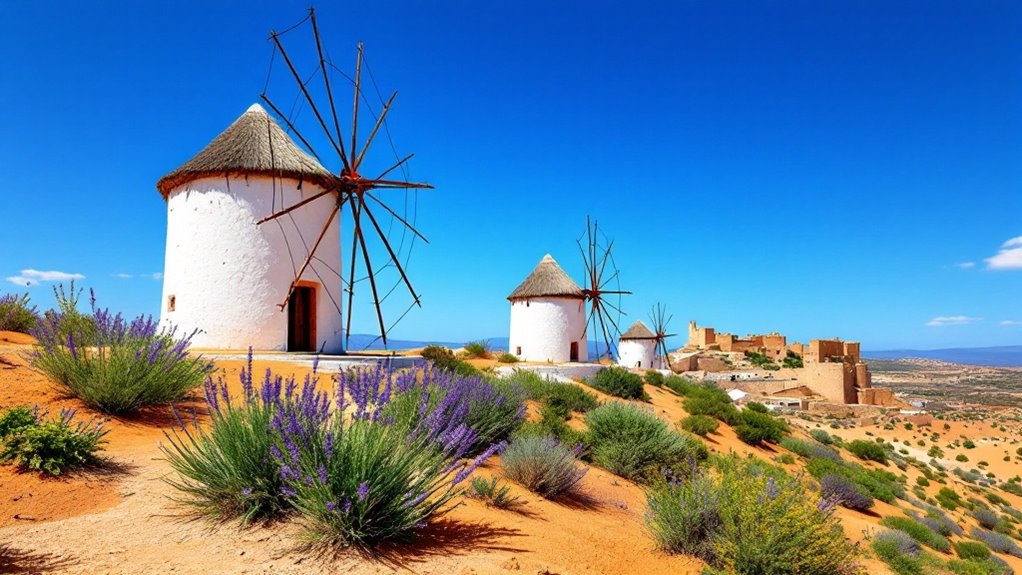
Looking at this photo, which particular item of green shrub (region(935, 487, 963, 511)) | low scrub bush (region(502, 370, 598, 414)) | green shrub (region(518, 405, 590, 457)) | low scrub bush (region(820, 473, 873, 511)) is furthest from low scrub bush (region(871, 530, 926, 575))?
green shrub (region(935, 487, 963, 511))

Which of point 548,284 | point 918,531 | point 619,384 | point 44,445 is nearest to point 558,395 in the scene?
point 619,384

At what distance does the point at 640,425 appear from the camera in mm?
8281

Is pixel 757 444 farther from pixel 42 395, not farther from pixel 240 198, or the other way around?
pixel 42 395

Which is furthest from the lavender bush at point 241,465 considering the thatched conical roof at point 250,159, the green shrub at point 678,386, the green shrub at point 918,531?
the green shrub at point 678,386

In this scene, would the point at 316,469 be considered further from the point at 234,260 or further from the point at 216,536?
the point at 234,260

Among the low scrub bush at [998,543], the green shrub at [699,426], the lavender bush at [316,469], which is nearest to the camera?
the lavender bush at [316,469]

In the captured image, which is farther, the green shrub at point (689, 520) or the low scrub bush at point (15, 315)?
the low scrub bush at point (15, 315)

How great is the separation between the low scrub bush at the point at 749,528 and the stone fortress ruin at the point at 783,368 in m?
34.7

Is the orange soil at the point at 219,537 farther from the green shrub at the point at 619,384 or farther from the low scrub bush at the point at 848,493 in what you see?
the green shrub at the point at 619,384

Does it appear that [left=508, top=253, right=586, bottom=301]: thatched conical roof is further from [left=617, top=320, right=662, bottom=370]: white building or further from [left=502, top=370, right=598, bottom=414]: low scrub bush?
[left=617, top=320, right=662, bottom=370]: white building

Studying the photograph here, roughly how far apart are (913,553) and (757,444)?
270 inches

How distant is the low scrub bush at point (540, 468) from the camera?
5.50 metres

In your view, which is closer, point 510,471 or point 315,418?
point 315,418

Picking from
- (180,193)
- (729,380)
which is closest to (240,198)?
(180,193)
